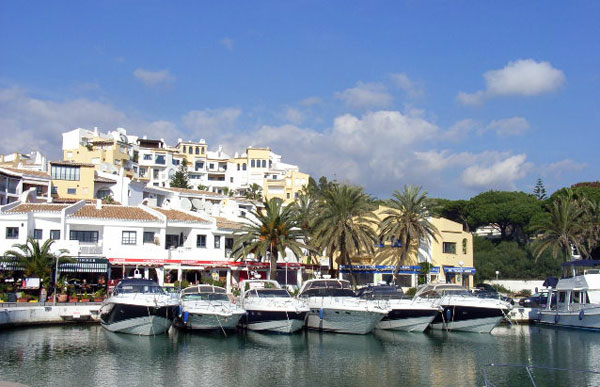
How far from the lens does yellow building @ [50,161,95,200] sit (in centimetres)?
8512

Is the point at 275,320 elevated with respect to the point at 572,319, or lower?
elevated

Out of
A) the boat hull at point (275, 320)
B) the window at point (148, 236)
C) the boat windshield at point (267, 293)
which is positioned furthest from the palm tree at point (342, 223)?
the boat hull at point (275, 320)

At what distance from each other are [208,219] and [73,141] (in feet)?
238

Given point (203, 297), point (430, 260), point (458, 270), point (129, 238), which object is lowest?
point (203, 297)

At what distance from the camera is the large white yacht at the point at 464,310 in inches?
1629

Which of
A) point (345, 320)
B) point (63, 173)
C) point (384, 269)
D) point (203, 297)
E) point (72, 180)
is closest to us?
point (203, 297)

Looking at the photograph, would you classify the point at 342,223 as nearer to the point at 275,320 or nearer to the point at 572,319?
the point at 275,320

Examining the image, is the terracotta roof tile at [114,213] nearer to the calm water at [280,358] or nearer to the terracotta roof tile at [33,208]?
the terracotta roof tile at [33,208]

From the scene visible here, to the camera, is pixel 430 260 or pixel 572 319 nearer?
pixel 572 319

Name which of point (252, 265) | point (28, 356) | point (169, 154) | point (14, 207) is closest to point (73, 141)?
point (169, 154)

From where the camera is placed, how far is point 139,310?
36906 millimetres

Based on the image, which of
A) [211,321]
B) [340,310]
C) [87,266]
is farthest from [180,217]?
[340,310]

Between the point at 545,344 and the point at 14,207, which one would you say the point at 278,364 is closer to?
the point at 545,344

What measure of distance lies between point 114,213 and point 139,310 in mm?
21763
